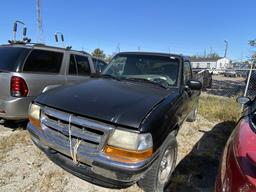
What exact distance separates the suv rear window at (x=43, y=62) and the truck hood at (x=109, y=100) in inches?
58.2

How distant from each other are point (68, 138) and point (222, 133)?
4.58m

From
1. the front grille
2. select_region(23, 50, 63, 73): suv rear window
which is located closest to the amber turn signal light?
the front grille

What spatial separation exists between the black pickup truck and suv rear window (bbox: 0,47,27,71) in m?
1.54

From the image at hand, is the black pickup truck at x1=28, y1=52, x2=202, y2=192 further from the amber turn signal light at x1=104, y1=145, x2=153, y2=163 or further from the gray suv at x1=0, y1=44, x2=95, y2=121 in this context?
the gray suv at x1=0, y1=44, x2=95, y2=121

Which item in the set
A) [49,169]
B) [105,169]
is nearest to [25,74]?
[49,169]

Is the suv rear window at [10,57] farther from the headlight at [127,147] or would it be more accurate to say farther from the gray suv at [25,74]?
the headlight at [127,147]

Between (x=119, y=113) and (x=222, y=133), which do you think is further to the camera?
(x=222, y=133)

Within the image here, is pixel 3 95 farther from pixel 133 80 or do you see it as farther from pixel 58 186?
pixel 133 80

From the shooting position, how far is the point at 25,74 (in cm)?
416

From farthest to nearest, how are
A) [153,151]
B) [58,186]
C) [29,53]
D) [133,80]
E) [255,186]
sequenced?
[29,53]
[133,80]
[58,186]
[153,151]
[255,186]

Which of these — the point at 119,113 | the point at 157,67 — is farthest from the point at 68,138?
the point at 157,67

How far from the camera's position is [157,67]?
4.05 m

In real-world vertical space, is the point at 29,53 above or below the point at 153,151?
above

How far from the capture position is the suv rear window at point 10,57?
13.6 feet
